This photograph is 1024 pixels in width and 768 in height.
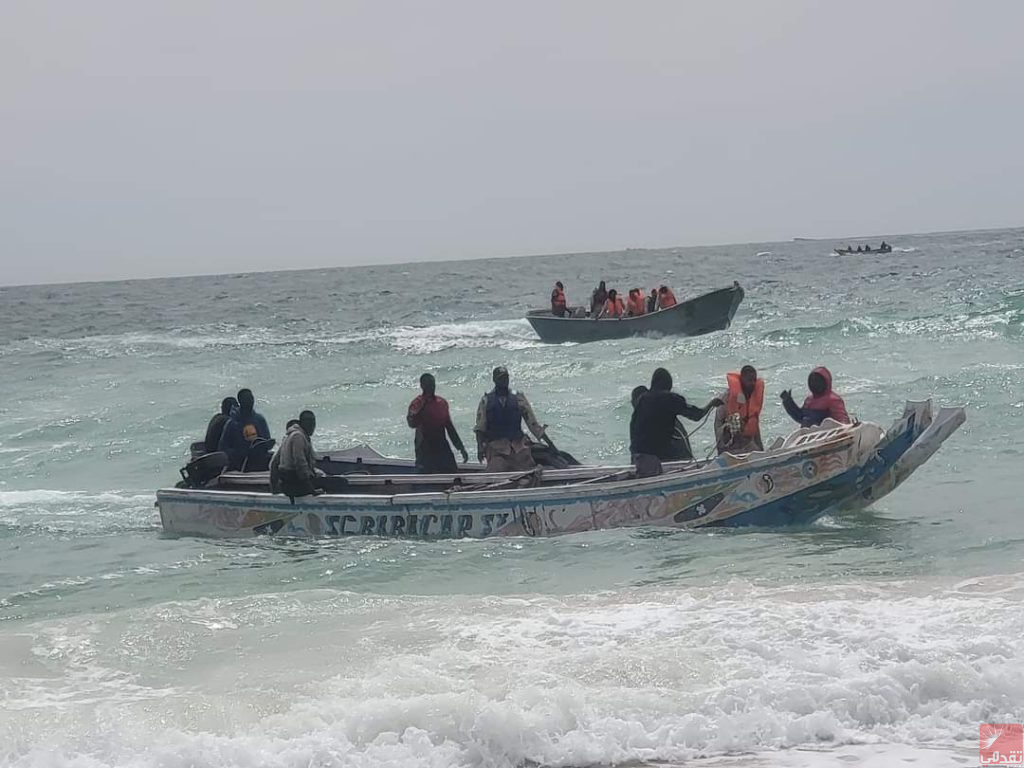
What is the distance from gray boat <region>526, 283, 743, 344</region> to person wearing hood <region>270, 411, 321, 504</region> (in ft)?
64.6

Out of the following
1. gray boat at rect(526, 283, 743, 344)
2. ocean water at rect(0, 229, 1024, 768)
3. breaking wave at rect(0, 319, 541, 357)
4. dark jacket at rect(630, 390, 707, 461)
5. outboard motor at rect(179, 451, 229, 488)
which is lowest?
ocean water at rect(0, 229, 1024, 768)

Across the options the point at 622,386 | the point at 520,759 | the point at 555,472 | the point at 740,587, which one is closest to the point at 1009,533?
the point at 740,587

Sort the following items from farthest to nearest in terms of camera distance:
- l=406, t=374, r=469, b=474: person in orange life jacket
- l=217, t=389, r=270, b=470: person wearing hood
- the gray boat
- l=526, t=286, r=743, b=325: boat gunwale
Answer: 1. the gray boat
2. l=526, t=286, r=743, b=325: boat gunwale
3. l=217, t=389, r=270, b=470: person wearing hood
4. l=406, t=374, r=469, b=474: person in orange life jacket

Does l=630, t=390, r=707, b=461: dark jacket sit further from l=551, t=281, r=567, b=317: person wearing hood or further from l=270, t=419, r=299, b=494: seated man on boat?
l=551, t=281, r=567, b=317: person wearing hood

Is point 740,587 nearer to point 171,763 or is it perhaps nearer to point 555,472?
point 555,472

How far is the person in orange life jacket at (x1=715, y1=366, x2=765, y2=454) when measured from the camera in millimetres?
12375

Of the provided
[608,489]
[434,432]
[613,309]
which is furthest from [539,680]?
[613,309]

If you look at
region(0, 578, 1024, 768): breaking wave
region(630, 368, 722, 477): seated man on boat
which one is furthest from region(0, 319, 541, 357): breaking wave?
region(0, 578, 1024, 768): breaking wave

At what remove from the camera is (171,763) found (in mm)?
6883

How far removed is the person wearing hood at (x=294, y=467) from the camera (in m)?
12.6

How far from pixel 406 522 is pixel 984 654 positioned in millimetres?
5992

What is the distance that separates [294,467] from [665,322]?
2024 cm

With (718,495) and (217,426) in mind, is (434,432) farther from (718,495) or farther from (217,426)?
(718,495)

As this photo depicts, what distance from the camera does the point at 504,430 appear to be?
13.1 meters
